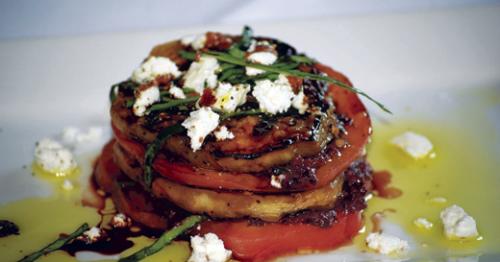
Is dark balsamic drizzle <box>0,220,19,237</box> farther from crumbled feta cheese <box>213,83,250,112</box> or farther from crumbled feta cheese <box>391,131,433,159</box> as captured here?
crumbled feta cheese <box>391,131,433,159</box>

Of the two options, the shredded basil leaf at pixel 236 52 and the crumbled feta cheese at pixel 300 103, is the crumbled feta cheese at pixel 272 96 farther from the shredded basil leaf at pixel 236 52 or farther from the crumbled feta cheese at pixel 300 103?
the shredded basil leaf at pixel 236 52

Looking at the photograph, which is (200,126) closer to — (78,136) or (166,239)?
(166,239)

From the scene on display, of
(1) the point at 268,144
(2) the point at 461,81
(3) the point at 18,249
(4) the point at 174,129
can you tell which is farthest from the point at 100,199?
(2) the point at 461,81

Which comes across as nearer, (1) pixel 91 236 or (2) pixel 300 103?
(2) pixel 300 103

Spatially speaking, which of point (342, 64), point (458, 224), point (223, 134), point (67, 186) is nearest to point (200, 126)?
point (223, 134)

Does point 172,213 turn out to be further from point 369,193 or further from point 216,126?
point 369,193

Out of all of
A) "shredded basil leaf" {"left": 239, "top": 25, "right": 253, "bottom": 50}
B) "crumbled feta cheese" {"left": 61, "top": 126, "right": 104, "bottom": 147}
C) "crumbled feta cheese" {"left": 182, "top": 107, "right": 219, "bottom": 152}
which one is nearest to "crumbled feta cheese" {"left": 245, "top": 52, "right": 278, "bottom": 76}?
"shredded basil leaf" {"left": 239, "top": 25, "right": 253, "bottom": 50}
